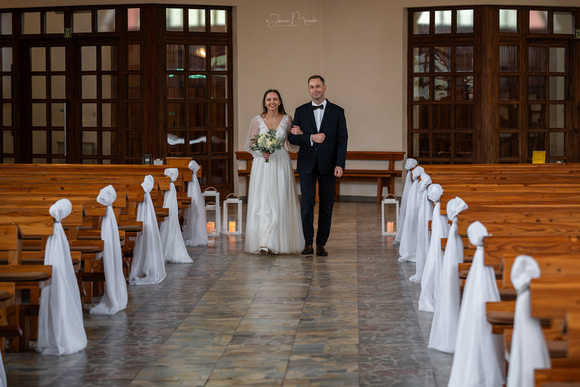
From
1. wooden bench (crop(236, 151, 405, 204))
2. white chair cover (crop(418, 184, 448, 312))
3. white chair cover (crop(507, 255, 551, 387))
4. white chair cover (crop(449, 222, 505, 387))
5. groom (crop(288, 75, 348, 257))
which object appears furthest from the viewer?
wooden bench (crop(236, 151, 405, 204))

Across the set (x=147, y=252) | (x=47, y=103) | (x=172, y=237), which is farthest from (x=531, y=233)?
(x=47, y=103)

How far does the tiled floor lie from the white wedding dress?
51 cm

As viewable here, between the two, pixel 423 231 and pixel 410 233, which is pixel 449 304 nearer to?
pixel 423 231

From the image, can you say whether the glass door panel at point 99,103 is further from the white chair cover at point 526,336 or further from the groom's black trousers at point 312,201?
the white chair cover at point 526,336

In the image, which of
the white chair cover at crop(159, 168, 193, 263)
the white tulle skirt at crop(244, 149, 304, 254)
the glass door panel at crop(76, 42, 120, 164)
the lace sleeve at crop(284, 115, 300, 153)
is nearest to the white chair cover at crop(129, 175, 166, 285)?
the white chair cover at crop(159, 168, 193, 263)

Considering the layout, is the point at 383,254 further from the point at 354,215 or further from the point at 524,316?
the point at 524,316

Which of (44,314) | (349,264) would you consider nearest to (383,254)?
(349,264)

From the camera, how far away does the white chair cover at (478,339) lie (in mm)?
3254

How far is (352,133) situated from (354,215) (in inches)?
98.9

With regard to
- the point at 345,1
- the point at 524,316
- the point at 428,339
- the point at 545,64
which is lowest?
the point at 428,339

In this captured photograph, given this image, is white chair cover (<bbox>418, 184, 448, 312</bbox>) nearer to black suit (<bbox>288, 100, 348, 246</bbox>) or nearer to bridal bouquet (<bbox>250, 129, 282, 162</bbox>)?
black suit (<bbox>288, 100, 348, 246</bbox>)

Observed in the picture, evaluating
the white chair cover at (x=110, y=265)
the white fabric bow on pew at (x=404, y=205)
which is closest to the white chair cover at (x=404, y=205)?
the white fabric bow on pew at (x=404, y=205)

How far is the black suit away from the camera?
7.53m

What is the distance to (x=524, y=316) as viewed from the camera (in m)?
2.57
